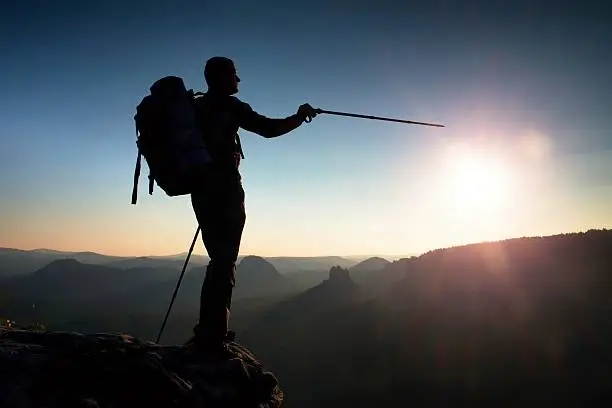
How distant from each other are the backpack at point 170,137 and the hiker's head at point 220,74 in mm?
976

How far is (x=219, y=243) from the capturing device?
5.88 m

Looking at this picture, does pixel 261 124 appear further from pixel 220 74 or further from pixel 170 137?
pixel 170 137

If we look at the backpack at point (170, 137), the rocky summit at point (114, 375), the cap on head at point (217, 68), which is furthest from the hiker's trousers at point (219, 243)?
the cap on head at point (217, 68)

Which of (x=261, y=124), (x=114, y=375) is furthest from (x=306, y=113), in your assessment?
(x=114, y=375)

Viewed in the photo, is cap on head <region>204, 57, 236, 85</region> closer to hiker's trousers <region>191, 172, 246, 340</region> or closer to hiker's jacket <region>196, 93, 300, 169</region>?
hiker's jacket <region>196, 93, 300, 169</region>

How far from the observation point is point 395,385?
86.4 m

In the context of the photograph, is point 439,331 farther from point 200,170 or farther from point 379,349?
point 200,170

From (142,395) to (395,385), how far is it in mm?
90356

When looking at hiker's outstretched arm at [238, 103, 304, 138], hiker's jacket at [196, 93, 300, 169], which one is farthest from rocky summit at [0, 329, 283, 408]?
hiker's outstretched arm at [238, 103, 304, 138]

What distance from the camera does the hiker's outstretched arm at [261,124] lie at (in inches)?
246

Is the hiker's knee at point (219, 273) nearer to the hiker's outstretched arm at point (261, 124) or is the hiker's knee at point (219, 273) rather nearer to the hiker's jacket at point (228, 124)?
the hiker's jacket at point (228, 124)

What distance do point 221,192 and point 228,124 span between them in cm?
93

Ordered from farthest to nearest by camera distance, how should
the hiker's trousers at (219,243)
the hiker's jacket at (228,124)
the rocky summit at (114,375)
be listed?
the hiker's jacket at (228,124) → the hiker's trousers at (219,243) → the rocky summit at (114,375)

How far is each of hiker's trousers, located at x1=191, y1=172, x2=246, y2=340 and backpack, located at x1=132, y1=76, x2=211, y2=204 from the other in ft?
2.39
